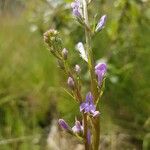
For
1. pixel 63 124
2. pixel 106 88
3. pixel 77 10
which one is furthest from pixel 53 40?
pixel 106 88

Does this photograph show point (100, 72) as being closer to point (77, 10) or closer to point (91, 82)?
point (91, 82)

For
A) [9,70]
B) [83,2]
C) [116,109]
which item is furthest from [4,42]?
[83,2]

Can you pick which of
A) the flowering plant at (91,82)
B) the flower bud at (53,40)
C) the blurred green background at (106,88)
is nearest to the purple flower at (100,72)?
the flowering plant at (91,82)

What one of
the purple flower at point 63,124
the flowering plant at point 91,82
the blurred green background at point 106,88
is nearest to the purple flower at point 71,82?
the flowering plant at point 91,82

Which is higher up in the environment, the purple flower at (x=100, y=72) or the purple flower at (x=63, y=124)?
the purple flower at (x=100, y=72)

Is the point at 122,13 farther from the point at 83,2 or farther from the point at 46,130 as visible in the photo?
the point at 83,2

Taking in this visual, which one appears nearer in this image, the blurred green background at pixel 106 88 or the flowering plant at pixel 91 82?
the flowering plant at pixel 91 82

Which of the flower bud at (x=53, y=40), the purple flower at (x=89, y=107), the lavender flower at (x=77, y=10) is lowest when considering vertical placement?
the purple flower at (x=89, y=107)

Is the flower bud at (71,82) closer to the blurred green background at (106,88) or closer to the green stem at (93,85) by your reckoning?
the green stem at (93,85)
